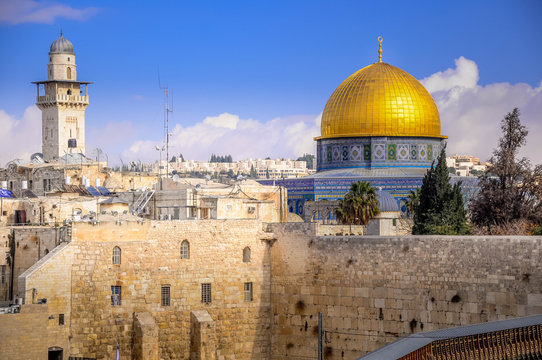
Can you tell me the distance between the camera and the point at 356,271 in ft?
87.6

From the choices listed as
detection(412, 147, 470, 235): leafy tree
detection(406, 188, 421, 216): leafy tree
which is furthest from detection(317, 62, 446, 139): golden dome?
detection(412, 147, 470, 235): leafy tree

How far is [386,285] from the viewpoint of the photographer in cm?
2616

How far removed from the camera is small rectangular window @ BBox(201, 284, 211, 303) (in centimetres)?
2775

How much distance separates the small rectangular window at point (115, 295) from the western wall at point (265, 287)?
0.37ft

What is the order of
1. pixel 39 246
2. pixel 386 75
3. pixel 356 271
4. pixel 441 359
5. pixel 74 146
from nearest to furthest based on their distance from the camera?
1. pixel 441 359
2. pixel 356 271
3. pixel 39 246
4. pixel 386 75
5. pixel 74 146

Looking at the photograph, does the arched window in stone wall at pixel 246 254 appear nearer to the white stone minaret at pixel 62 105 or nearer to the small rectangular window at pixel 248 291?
the small rectangular window at pixel 248 291

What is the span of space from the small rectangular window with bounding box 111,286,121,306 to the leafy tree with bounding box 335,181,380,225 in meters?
11.4

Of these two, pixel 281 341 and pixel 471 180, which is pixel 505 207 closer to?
pixel 281 341

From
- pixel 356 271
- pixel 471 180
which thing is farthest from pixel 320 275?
pixel 471 180

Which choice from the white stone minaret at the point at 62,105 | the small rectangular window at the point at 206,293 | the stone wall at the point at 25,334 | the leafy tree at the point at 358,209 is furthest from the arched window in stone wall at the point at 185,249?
the white stone minaret at the point at 62,105

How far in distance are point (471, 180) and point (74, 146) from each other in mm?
19815

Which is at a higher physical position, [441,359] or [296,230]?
[296,230]

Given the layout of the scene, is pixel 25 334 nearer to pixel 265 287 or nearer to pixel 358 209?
pixel 265 287

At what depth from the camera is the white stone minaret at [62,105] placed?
174 ft
